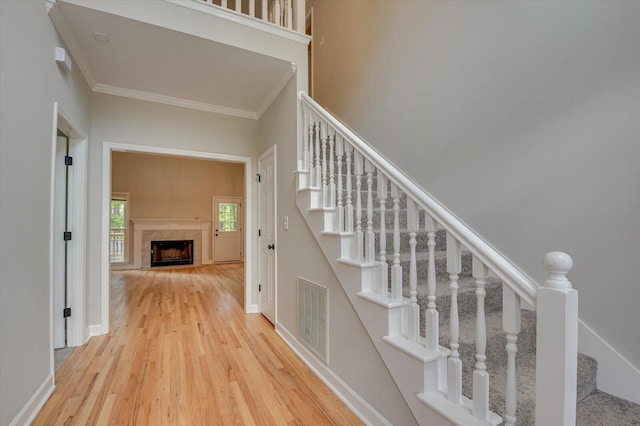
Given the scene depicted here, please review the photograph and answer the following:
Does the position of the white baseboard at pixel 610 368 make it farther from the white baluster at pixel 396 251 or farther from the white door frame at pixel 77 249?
the white door frame at pixel 77 249

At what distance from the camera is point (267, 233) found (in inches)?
140

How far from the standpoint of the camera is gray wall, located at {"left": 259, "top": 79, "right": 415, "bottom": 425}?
1.64m

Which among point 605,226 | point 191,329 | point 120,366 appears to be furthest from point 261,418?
point 605,226

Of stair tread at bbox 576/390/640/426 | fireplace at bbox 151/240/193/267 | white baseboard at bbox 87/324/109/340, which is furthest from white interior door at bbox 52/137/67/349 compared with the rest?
fireplace at bbox 151/240/193/267

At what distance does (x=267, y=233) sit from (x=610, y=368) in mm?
3062

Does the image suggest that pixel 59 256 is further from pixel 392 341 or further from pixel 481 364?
pixel 481 364

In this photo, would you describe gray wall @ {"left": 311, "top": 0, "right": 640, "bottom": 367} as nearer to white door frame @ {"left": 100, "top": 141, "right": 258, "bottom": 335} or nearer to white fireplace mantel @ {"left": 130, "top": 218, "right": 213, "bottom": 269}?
white door frame @ {"left": 100, "top": 141, "right": 258, "bottom": 335}

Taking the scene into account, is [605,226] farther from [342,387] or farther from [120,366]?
[120,366]

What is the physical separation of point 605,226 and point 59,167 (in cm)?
433

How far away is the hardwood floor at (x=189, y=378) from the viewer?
1.80 m

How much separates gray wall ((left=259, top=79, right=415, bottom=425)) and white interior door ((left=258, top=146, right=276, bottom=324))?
0.52ft

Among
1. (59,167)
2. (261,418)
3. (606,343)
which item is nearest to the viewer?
(606,343)

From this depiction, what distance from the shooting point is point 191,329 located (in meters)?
3.23

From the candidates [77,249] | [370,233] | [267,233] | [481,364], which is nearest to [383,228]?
[370,233]
